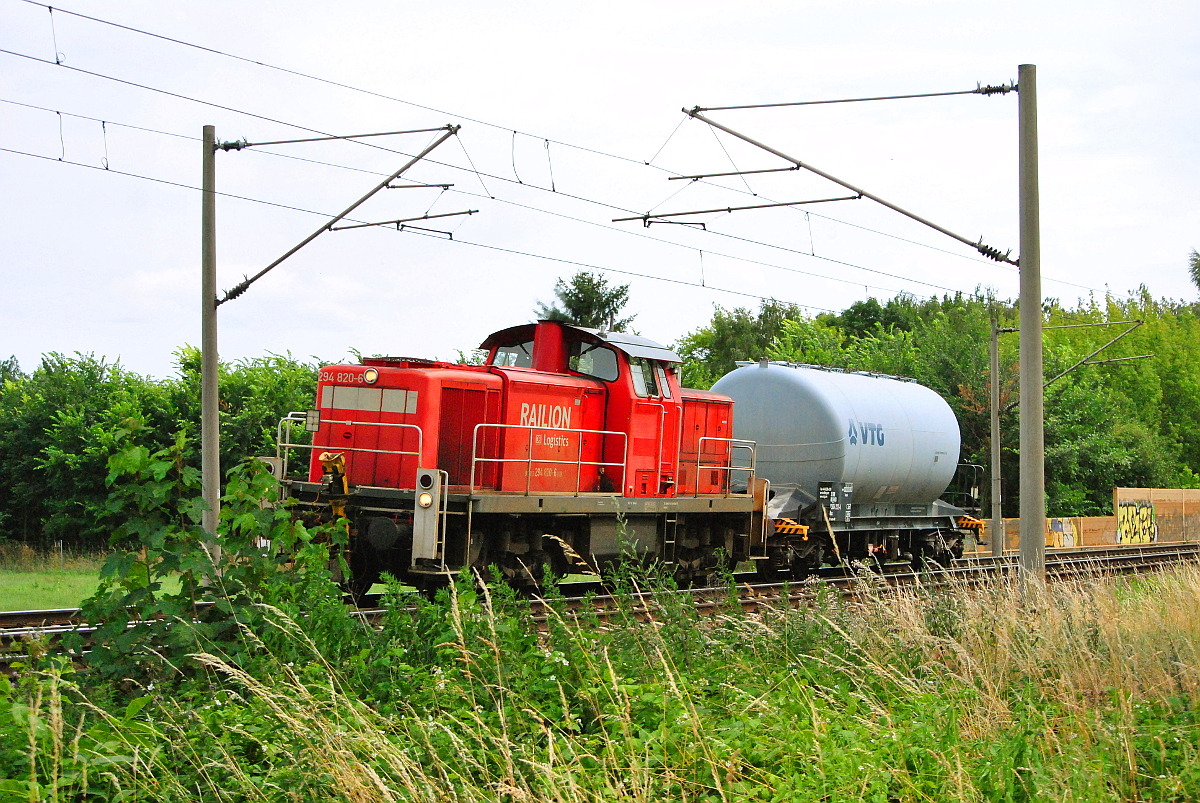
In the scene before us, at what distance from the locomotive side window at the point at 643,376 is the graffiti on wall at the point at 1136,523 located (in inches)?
1060

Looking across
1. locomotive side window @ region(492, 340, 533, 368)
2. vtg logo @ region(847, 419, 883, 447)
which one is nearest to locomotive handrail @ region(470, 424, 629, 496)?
locomotive side window @ region(492, 340, 533, 368)

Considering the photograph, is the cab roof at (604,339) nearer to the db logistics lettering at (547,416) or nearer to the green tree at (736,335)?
the db logistics lettering at (547,416)

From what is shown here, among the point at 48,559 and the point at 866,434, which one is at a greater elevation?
the point at 866,434

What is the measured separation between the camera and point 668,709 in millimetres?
5562

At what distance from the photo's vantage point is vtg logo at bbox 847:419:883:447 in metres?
17.2

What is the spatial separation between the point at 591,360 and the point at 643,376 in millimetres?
760

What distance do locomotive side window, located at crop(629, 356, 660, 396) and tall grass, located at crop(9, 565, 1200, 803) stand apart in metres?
6.18

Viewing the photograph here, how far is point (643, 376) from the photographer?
14.2 metres

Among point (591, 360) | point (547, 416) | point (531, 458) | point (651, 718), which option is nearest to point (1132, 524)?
point (591, 360)

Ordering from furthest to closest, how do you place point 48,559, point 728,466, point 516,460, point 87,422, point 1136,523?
point 1136,523 < point 87,422 < point 48,559 < point 728,466 < point 516,460

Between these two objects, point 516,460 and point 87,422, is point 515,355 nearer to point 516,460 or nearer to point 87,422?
point 516,460

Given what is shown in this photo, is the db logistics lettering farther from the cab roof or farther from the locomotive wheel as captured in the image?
the locomotive wheel

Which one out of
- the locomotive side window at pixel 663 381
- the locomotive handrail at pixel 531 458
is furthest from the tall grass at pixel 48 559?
the locomotive side window at pixel 663 381

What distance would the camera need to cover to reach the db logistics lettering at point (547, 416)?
13.0 metres
